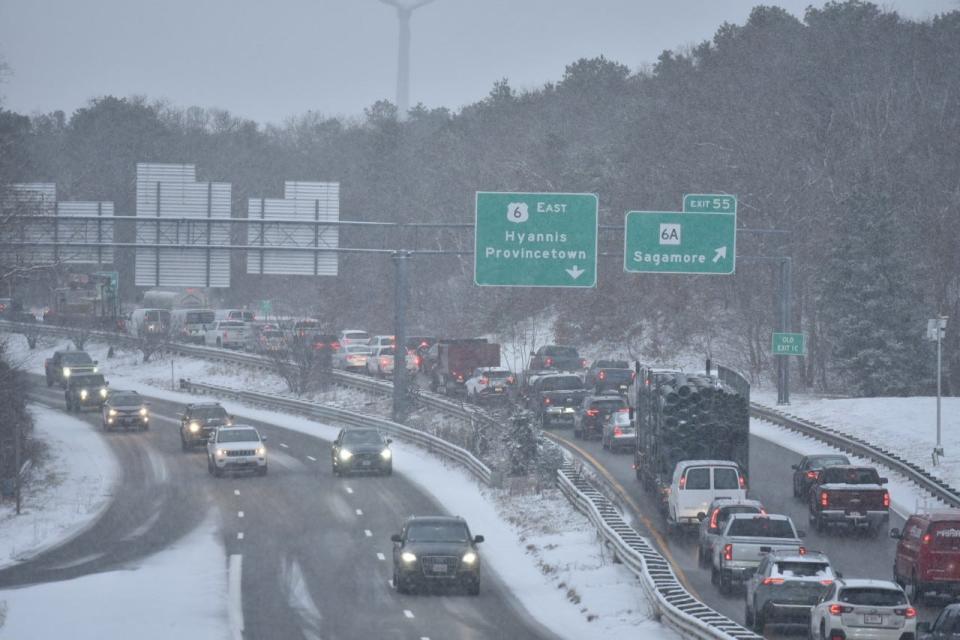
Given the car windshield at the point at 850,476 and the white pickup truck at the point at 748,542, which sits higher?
the car windshield at the point at 850,476

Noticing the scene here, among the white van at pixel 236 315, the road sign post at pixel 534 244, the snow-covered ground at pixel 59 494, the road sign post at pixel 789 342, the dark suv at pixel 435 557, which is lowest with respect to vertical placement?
the snow-covered ground at pixel 59 494

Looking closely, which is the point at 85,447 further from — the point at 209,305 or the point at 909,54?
the point at 209,305

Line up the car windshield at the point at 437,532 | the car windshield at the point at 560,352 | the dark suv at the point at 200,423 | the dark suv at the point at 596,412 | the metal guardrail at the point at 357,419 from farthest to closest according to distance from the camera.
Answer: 1. the car windshield at the point at 560,352
2. the dark suv at the point at 200,423
3. the dark suv at the point at 596,412
4. the metal guardrail at the point at 357,419
5. the car windshield at the point at 437,532

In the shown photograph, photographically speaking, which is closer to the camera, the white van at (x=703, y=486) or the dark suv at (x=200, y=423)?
the white van at (x=703, y=486)

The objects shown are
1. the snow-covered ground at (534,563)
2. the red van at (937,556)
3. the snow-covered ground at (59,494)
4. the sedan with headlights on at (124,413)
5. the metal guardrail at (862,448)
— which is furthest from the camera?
the sedan with headlights on at (124,413)

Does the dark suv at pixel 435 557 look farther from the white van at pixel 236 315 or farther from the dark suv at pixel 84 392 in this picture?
the white van at pixel 236 315

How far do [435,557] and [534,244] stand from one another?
803 inches

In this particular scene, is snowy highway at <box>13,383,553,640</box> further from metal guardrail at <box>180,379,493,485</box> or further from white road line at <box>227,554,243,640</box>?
metal guardrail at <box>180,379,493,485</box>

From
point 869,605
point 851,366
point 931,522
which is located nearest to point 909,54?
point 851,366

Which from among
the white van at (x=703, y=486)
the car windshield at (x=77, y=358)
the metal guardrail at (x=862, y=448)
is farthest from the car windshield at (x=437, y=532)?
the car windshield at (x=77, y=358)

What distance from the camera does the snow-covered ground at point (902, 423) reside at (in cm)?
4368

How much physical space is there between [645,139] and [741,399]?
57.7 m

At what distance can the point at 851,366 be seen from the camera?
207 ft

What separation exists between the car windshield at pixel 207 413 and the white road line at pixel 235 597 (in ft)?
71.1
